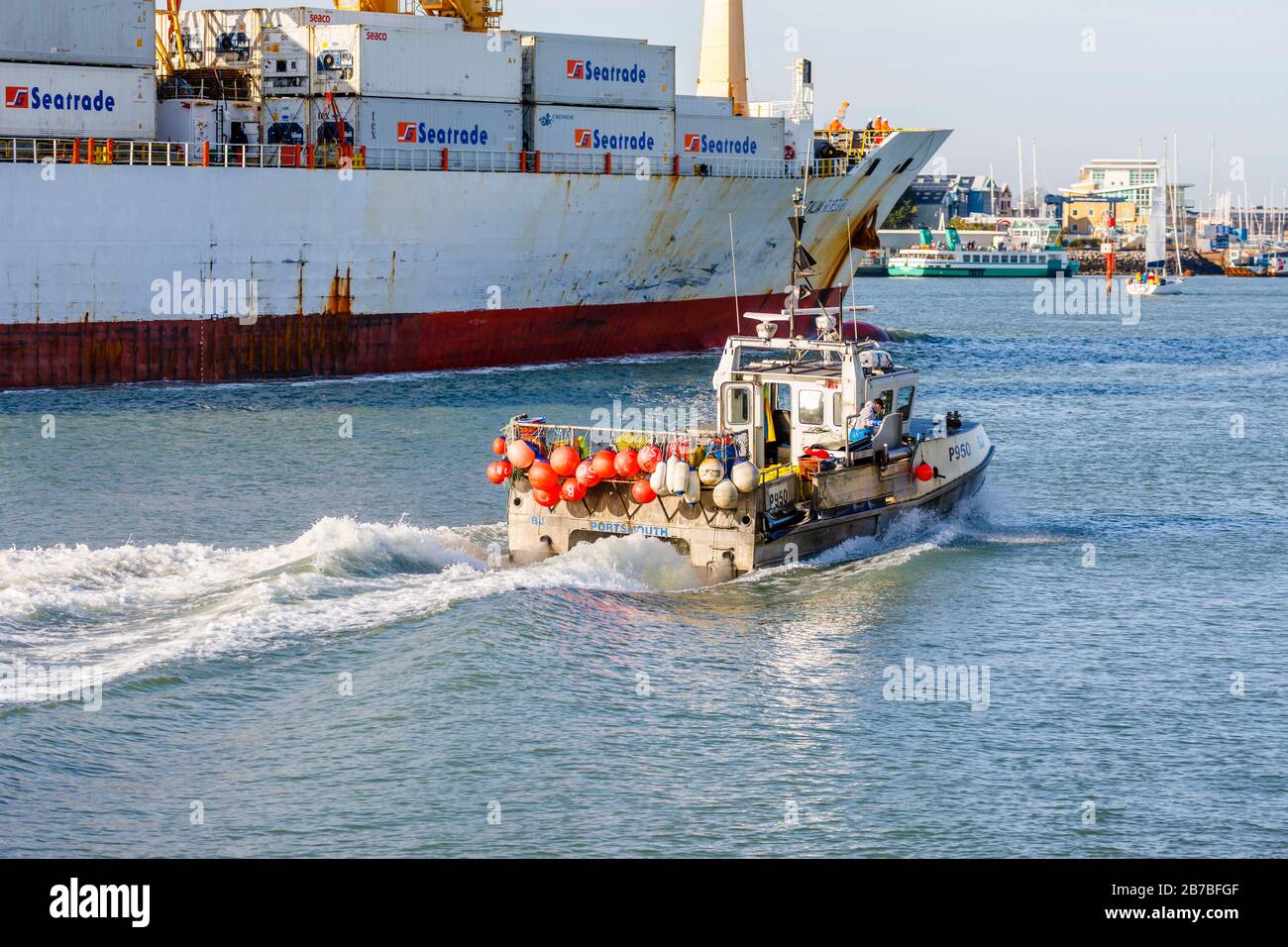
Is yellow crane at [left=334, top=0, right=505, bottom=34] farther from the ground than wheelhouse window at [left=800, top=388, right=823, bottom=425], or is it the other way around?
yellow crane at [left=334, top=0, right=505, bottom=34]

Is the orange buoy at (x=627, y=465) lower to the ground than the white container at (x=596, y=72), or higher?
lower

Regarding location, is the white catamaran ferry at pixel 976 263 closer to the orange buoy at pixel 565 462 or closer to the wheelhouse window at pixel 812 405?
the wheelhouse window at pixel 812 405

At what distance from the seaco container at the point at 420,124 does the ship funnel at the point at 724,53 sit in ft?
56.1

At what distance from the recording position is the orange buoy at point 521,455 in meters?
24.4

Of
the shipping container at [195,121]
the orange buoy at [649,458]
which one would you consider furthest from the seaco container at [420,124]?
the orange buoy at [649,458]

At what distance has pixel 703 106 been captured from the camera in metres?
60.9

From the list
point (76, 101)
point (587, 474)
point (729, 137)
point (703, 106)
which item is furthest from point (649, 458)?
point (703, 106)

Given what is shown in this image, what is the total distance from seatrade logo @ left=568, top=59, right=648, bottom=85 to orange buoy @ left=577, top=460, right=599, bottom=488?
113ft

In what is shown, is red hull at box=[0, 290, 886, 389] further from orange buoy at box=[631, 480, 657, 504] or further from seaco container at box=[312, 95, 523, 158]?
orange buoy at box=[631, 480, 657, 504]

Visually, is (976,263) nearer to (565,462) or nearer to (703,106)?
(703,106)

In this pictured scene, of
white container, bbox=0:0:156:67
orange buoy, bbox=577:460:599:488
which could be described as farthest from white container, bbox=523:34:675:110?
orange buoy, bbox=577:460:599:488

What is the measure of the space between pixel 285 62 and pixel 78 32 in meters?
6.80

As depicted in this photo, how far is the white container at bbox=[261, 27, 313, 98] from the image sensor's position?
5206 centimetres

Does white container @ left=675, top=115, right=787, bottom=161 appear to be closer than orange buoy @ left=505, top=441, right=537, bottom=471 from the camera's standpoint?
→ No
